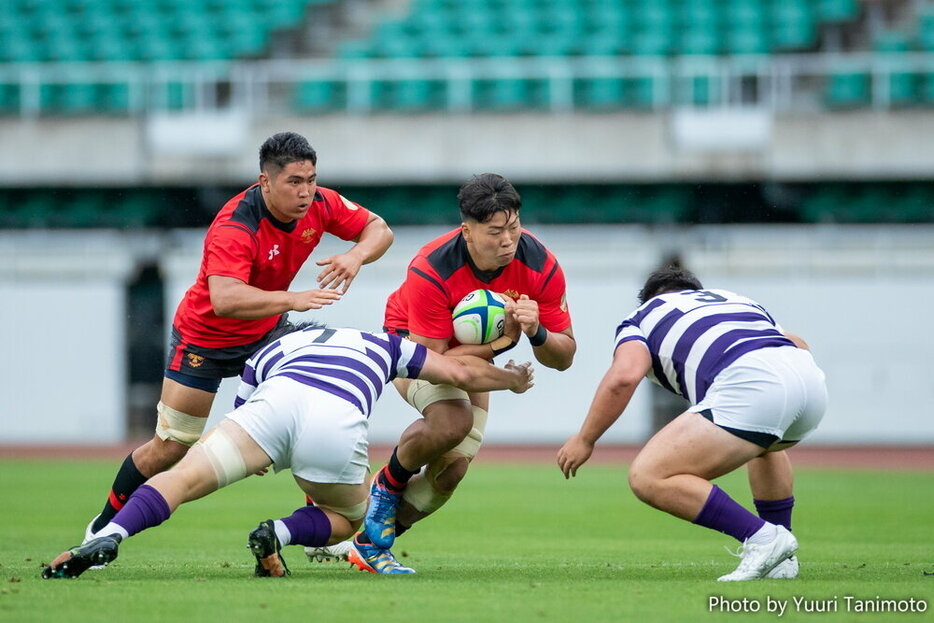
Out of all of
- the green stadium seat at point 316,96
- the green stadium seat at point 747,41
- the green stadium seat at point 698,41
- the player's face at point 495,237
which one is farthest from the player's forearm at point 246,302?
the green stadium seat at point 747,41

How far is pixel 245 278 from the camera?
7.27 m

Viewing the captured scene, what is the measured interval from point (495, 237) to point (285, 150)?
4.00ft

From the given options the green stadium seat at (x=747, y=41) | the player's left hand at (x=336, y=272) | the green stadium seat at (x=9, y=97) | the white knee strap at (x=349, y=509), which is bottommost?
the white knee strap at (x=349, y=509)

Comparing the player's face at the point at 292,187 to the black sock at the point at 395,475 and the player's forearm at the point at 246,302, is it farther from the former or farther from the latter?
the black sock at the point at 395,475

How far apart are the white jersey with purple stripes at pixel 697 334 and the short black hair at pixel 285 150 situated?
6.25 feet

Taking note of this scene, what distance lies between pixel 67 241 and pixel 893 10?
498 inches

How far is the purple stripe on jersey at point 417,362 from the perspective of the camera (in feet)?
22.0

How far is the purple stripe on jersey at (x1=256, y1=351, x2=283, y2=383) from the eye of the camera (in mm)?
6562

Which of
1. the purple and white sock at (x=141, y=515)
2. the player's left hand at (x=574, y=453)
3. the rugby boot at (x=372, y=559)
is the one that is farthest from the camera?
the rugby boot at (x=372, y=559)

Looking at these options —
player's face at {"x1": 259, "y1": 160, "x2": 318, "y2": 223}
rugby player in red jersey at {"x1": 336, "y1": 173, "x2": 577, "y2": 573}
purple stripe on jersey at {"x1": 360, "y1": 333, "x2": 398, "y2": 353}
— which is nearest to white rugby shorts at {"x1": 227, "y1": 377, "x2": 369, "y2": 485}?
purple stripe on jersey at {"x1": 360, "y1": 333, "x2": 398, "y2": 353}

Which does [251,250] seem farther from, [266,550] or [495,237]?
[266,550]

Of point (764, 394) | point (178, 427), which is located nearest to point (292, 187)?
point (178, 427)

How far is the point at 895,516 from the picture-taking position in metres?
11.4

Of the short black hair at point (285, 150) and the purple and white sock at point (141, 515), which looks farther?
the short black hair at point (285, 150)
